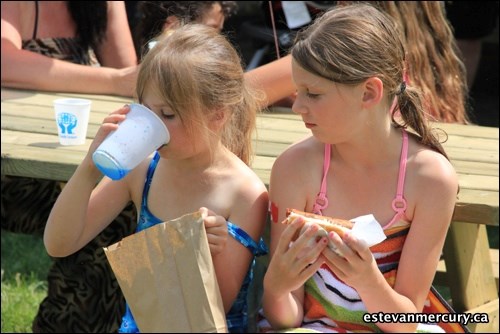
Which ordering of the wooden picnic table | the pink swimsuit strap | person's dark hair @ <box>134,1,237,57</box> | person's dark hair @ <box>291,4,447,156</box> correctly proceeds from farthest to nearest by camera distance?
person's dark hair @ <box>134,1,237,57</box>, the wooden picnic table, the pink swimsuit strap, person's dark hair @ <box>291,4,447,156</box>

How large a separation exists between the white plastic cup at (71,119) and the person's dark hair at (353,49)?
82 cm

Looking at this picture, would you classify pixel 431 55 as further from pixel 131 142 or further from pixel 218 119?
pixel 131 142

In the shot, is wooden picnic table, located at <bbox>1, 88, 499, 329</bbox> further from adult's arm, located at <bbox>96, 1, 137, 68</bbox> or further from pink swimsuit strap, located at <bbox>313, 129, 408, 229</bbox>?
adult's arm, located at <bbox>96, 1, 137, 68</bbox>

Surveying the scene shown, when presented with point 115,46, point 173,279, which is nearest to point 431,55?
point 115,46

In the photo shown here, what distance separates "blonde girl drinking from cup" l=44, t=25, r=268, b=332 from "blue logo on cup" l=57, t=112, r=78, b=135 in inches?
15.8

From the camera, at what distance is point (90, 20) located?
3.86 metres

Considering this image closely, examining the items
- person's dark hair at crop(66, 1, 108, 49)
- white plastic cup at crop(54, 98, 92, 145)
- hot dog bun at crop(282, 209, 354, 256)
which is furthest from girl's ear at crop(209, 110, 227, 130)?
person's dark hair at crop(66, 1, 108, 49)

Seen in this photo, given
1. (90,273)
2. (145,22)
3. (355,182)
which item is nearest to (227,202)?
(355,182)

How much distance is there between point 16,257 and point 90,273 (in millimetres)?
1324

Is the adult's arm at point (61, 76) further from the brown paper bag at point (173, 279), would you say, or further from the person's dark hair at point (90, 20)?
the brown paper bag at point (173, 279)

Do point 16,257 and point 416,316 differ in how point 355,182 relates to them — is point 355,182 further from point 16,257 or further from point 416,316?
point 16,257

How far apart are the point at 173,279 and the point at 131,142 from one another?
1.08ft

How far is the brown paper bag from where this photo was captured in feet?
6.14

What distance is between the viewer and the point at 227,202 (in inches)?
92.2
